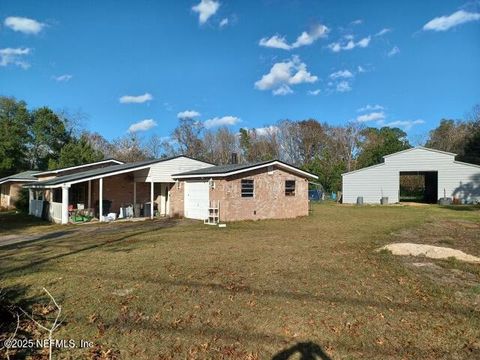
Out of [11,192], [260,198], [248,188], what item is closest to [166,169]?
[248,188]

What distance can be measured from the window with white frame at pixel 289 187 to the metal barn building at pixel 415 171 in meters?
15.3

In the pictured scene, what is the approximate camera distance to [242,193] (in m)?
18.2

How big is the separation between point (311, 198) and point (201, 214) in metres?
22.1

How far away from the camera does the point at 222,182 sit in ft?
57.6

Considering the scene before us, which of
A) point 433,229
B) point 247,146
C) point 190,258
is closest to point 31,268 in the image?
point 190,258

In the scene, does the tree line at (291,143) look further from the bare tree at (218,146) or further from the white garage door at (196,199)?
the white garage door at (196,199)

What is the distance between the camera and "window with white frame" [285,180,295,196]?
20.1 meters

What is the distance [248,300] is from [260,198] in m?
13.3

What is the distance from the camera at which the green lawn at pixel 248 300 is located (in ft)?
13.9

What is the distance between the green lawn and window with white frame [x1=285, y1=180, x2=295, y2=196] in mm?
10211

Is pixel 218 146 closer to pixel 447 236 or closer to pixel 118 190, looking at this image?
pixel 118 190

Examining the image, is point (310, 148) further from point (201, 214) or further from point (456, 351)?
point (456, 351)

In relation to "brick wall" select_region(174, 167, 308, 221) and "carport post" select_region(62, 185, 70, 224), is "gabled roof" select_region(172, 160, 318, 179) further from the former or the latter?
"carport post" select_region(62, 185, 70, 224)

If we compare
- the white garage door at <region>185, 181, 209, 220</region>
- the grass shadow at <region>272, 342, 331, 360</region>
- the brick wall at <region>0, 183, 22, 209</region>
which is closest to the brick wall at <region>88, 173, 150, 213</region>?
the white garage door at <region>185, 181, 209, 220</region>
